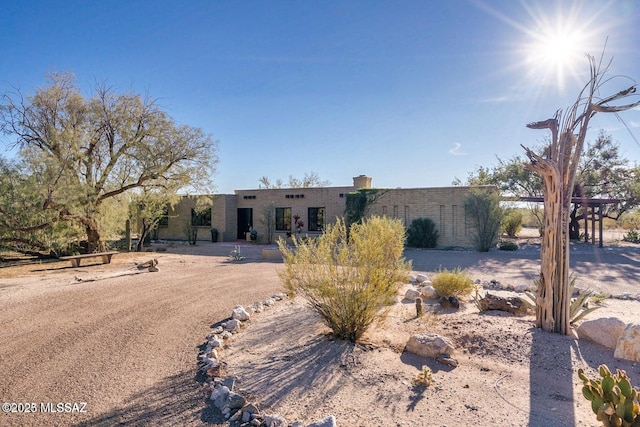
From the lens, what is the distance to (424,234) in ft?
52.4

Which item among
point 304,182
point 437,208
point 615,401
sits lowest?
point 615,401

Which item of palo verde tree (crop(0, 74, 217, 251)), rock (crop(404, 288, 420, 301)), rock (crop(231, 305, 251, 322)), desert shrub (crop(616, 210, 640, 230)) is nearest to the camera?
rock (crop(231, 305, 251, 322))

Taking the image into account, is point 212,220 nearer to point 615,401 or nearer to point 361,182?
point 361,182

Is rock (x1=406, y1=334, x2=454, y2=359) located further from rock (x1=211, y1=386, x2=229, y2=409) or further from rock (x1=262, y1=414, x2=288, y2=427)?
rock (x1=211, y1=386, x2=229, y2=409)

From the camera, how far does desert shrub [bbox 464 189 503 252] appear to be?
14.5m

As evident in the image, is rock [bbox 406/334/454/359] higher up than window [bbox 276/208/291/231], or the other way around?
window [bbox 276/208/291/231]

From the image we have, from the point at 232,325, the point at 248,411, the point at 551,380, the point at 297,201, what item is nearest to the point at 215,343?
the point at 232,325

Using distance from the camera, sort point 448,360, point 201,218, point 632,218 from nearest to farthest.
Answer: point 448,360 → point 201,218 → point 632,218

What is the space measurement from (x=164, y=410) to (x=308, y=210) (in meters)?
17.1

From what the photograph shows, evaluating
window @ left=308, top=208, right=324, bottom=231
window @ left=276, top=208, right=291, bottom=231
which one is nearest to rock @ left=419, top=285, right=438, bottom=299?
window @ left=308, top=208, right=324, bottom=231

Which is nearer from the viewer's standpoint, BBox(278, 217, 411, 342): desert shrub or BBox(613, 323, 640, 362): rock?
BBox(613, 323, 640, 362): rock

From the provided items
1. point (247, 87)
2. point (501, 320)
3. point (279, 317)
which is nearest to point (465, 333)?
point (501, 320)

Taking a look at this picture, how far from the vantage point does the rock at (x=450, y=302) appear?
5.73 meters

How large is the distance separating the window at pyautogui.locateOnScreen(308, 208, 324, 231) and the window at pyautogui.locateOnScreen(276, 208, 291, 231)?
1405 mm
